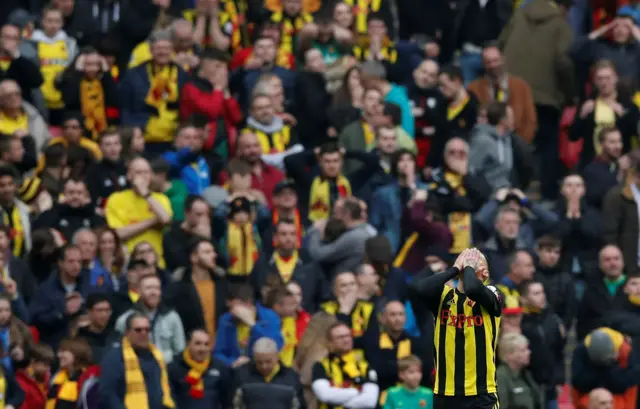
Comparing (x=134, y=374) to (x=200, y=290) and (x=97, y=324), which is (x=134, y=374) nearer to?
(x=97, y=324)

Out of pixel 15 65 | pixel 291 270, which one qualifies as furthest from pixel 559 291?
pixel 15 65

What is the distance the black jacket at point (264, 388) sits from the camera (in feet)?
59.7

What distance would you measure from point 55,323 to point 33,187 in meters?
2.27

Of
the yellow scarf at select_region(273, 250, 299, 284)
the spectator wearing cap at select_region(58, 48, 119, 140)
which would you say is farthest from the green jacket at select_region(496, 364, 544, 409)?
the spectator wearing cap at select_region(58, 48, 119, 140)

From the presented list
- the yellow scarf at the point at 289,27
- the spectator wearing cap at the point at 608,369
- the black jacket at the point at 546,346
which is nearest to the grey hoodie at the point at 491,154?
the black jacket at the point at 546,346

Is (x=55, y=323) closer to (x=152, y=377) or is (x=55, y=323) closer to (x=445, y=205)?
(x=152, y=377)

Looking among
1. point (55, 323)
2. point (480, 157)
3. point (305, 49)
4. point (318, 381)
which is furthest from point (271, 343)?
point (305, 49)

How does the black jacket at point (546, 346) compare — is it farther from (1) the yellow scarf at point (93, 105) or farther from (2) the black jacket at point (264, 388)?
(1) the yellow scarf at point (93, 105)

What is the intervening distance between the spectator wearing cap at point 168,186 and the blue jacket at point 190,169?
0.34 ft

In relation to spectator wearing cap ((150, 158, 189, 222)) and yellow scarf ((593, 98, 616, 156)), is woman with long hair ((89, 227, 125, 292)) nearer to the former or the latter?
spectator wearing cap ((150, 158, 189, 222))

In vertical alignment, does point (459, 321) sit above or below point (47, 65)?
below

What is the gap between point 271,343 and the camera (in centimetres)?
1831

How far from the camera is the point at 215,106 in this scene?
885 inches

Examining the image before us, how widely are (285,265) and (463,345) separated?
5329 mm
